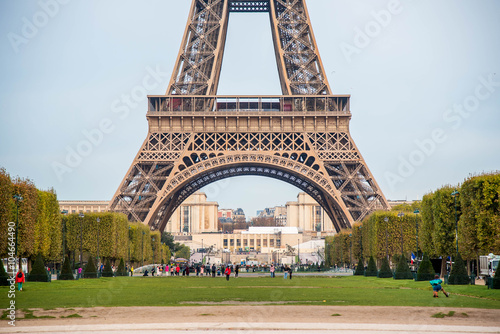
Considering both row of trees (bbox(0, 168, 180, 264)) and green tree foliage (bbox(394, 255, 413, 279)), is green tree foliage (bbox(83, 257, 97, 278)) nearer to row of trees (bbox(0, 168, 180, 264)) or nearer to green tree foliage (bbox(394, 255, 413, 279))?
row of trees (bbox(0, 168, 180, 264))

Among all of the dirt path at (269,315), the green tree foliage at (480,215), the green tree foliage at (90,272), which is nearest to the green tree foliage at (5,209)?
the green tree foliage at (90,272)

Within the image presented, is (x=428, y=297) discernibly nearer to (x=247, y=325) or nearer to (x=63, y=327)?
(x=247, y=325)

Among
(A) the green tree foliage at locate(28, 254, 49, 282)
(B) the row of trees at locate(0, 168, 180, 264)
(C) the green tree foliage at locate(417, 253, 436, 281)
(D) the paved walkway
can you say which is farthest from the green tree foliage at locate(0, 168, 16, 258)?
(C) the green tree foliage at locate(417, 253, 436, 281)

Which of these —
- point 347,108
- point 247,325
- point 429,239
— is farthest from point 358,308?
point 347,108

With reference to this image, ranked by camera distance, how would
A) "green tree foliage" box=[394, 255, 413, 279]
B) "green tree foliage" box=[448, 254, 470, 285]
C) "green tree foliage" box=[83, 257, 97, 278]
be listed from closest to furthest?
"green tree foliage" box=[448, 254, 470, 285]
"green tree foliage" box=[394, 255, 413, 279]
"green tree foliage" box=[83, 257, 97, 278]

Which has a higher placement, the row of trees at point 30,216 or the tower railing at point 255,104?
A: the tower railing at point 255,104

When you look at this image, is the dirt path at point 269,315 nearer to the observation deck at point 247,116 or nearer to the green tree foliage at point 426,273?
the green tree foliage at point 426,273
